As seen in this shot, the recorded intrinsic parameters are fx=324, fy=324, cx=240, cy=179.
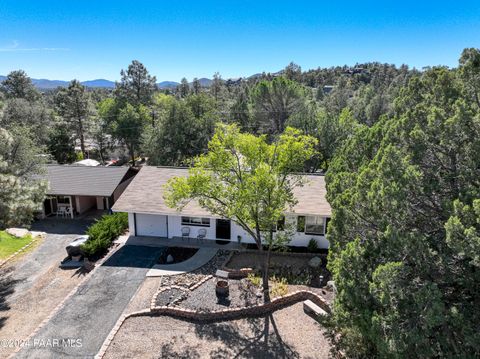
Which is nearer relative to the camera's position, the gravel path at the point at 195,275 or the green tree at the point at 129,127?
the gravel path at the point at 195,275

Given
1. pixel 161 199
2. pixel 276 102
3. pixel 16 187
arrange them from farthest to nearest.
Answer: pixel 276 102 → pixel 161 199 → pixel 16 187

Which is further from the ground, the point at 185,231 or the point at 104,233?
the point at 104,233

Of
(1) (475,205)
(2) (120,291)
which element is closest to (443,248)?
(1) (475,205)

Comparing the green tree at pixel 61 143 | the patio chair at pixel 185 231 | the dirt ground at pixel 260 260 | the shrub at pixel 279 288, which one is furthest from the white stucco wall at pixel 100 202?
the green tree at pixel 61 143

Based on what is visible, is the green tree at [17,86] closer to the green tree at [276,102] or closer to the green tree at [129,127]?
the green tree at [129,127]

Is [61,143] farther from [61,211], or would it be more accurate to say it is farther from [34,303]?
[34,303]

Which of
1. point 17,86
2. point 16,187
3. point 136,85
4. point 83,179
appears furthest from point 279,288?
point 17,86

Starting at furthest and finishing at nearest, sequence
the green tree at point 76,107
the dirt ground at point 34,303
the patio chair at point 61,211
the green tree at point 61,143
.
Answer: the green tree at point 76,107, the green tree at point 61,143, the patio chair at point 61,211, the dirt ground at point 34,303

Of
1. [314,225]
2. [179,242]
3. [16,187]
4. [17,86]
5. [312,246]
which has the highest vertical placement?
[17,86]
